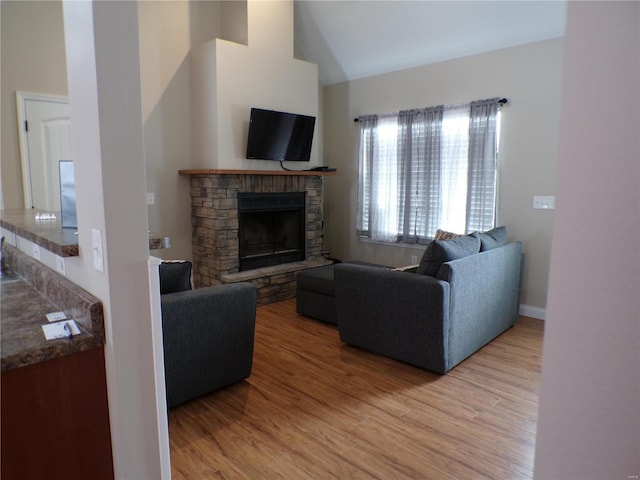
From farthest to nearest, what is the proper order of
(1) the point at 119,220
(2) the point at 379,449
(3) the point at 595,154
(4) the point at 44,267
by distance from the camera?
(2) the point at 379,449 < (4) the point at 44,267 < (1) the point at 119,220 < (3) the point at 595,154

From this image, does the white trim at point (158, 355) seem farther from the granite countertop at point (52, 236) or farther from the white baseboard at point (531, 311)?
the white baseboard at point (531, 311)

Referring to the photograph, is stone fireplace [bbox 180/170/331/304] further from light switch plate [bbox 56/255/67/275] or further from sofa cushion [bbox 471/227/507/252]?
light switch plate [bbox 56/255/67/275]

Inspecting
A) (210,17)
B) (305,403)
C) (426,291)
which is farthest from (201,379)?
(210,17)

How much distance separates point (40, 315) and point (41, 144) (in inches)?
134

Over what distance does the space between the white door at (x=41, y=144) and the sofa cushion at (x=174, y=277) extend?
2.21 m

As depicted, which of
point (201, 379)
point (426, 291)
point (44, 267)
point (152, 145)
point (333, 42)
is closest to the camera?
point (44, 267)

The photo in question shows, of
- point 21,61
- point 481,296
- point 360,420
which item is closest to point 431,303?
point 481,296

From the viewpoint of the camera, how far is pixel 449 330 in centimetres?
303

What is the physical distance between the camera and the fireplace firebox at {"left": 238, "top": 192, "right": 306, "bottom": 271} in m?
5.04

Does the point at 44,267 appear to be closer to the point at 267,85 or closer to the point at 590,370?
the point at 590,370

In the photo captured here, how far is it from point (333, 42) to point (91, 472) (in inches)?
209

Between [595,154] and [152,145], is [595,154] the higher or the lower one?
the lower one

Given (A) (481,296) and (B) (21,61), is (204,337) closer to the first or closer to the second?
(A) (481,296)

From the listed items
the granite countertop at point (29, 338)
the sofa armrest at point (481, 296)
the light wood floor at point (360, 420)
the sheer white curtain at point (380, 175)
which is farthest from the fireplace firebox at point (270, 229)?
the granite countertop at point (29, 338)
